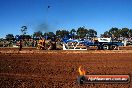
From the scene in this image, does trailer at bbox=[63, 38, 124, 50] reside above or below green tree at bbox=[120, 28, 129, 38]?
below

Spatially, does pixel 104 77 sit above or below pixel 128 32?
below

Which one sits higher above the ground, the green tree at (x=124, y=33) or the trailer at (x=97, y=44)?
the green tree at (x=124, y=33)

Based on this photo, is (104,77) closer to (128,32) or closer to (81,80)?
(81,80)

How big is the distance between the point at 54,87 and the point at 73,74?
3304mm

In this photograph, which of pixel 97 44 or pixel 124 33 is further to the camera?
pixel 124 33

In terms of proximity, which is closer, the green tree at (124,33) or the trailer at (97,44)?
the trailer at (97,44)

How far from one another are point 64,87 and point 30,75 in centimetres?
336

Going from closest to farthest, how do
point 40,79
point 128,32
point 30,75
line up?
point 40,79, point 30,75, point 128,32

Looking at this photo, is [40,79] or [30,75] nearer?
[40,79]

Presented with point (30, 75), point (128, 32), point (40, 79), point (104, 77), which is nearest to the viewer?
point (104, 77)

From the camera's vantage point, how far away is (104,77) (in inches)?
224

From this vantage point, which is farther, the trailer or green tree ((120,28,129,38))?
green tree ((120,28,129,38))

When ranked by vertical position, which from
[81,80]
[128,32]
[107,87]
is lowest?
[107,87]

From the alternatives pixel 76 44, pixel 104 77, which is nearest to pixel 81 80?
pixel 104 77
